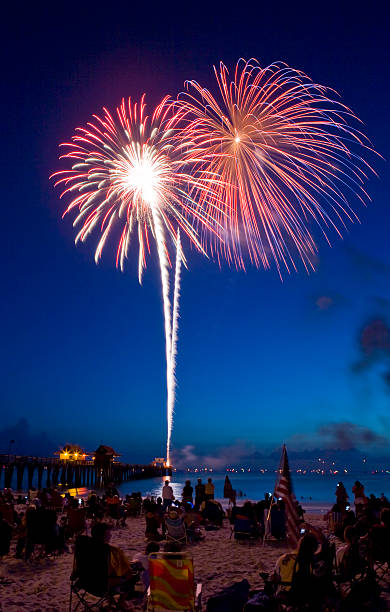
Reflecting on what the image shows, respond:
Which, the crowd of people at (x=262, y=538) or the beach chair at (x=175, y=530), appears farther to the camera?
the beach chair at (x=175, y=530)

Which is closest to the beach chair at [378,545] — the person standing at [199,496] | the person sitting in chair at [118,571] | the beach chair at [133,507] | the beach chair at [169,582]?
the beach chair at [169,582]

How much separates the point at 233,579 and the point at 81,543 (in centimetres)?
362

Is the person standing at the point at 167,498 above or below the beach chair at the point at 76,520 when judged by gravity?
above

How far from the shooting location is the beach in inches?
315

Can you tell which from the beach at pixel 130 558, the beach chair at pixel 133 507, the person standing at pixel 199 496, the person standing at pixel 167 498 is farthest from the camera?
the beach chair at pixel 133 507

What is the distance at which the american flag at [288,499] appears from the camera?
457 inches

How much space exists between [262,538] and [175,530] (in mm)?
2646

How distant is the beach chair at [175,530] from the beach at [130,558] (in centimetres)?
35

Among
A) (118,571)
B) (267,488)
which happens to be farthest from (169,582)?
(267,488)

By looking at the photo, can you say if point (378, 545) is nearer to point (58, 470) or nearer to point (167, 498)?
point (167, 498)

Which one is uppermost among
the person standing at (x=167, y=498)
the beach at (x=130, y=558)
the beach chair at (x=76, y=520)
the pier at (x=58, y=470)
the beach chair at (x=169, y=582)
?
the pier at (x=58, y=470)

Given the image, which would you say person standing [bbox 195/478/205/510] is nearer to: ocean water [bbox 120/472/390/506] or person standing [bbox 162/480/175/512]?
person standing [bbox 162/480/175/512]

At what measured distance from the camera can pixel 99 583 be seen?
22.2ft

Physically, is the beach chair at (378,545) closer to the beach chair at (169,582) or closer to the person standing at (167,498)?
the beach chair at (169,582)
